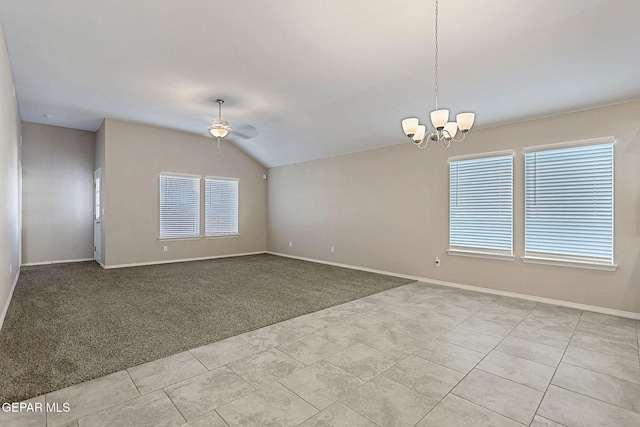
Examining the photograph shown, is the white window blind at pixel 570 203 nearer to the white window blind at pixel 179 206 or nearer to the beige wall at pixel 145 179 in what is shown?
the beige wall at pixel 145 179

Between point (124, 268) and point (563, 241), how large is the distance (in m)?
7.83

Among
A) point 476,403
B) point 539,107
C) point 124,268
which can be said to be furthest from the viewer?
point 124,268

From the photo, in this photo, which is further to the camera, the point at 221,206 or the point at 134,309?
the point at 221,206

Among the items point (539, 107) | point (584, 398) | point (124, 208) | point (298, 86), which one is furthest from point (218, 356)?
point (124, 208)

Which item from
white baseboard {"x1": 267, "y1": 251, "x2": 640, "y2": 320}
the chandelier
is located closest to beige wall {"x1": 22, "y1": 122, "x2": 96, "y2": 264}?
white baseboard {"x1": 267, "y1": 251, "x2": 640, "y2": 320}

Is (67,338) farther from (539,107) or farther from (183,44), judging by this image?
(539,107)

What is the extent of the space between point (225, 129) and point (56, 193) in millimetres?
4796

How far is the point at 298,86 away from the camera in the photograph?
4.59 meters

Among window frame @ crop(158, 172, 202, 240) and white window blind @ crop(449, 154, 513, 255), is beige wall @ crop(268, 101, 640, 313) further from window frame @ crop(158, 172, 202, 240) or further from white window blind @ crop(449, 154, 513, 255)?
window frame @ crop(158, 172, 202, 240)

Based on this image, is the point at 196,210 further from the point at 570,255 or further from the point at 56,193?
the point at 570,255

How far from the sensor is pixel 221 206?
27.4ft

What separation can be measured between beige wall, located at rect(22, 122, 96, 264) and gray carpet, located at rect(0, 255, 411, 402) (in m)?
0.68

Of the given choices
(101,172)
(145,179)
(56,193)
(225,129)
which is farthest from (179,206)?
(225,129)

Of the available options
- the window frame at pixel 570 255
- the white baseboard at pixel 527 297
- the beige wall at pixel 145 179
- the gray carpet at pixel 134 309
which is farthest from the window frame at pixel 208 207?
the window frame at pixel 570 255
